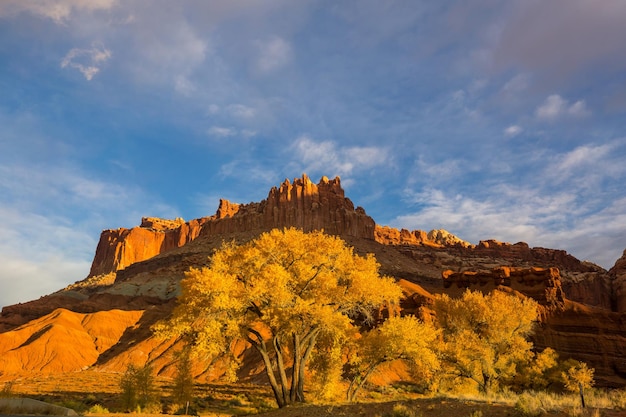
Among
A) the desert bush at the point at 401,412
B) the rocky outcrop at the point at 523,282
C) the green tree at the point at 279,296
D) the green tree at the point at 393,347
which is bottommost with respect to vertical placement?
the desert bush at the point at 401,412

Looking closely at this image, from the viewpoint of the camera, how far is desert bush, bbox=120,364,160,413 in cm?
3403

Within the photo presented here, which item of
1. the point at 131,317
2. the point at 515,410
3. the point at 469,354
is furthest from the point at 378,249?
the point at 515,410

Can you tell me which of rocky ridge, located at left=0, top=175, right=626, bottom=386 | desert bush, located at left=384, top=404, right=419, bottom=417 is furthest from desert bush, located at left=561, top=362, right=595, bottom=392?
desert bush, located at left=384, top=404, right=419, bottom=417

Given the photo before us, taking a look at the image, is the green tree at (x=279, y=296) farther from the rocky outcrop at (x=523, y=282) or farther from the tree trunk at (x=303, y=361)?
the rocky outcrop at (x=523, y=282)

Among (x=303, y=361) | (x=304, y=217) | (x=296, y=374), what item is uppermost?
(x=304, y=217)

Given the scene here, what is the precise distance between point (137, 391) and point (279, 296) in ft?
61.8

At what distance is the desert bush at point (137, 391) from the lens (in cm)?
3403

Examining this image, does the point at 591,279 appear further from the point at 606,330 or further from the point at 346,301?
the point at 346,301

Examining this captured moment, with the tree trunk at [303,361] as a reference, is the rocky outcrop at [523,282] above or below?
above

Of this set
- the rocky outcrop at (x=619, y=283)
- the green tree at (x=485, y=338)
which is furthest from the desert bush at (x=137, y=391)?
the rocky outcrop at (x=619, y=283)

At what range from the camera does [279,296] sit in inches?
1011

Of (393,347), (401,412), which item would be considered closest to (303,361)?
(393,347)

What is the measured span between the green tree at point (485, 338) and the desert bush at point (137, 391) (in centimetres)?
2762

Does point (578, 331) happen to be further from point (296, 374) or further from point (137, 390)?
point (137, 390)
